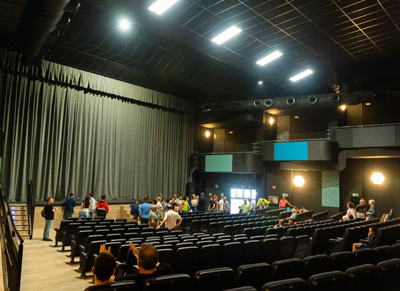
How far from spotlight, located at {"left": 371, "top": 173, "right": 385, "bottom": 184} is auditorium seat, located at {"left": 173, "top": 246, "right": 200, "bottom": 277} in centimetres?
1554

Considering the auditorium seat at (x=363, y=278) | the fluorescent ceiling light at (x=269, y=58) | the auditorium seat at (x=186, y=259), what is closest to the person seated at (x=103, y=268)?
the auditorium seat at (x=186, y=259)

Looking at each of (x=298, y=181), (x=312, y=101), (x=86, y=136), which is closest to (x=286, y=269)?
(x=312, y=101)

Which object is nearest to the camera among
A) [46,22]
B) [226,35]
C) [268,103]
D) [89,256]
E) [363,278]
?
[363,278]

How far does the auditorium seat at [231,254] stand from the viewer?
19.4 feet

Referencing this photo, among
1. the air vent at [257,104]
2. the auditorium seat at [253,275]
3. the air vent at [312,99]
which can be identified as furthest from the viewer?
the air vent at [257,104]

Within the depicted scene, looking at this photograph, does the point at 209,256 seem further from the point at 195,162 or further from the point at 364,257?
the point at 195,162

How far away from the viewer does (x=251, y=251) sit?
20.5 feet

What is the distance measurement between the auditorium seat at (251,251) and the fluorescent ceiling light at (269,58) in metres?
9.92

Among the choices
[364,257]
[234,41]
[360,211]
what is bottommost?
[360,211]

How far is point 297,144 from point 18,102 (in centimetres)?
1463

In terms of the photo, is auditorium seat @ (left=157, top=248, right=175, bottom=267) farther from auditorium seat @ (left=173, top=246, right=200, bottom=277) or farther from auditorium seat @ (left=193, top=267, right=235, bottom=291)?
auditorium seat @ (left=193, top=267, right=235, bottom=291)

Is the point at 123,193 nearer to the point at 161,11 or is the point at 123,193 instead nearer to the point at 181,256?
the point at 161,11

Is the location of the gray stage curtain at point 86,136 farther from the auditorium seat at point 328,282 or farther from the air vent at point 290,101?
the auditorium seat at point 328,282

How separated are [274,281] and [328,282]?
55 centimetres
